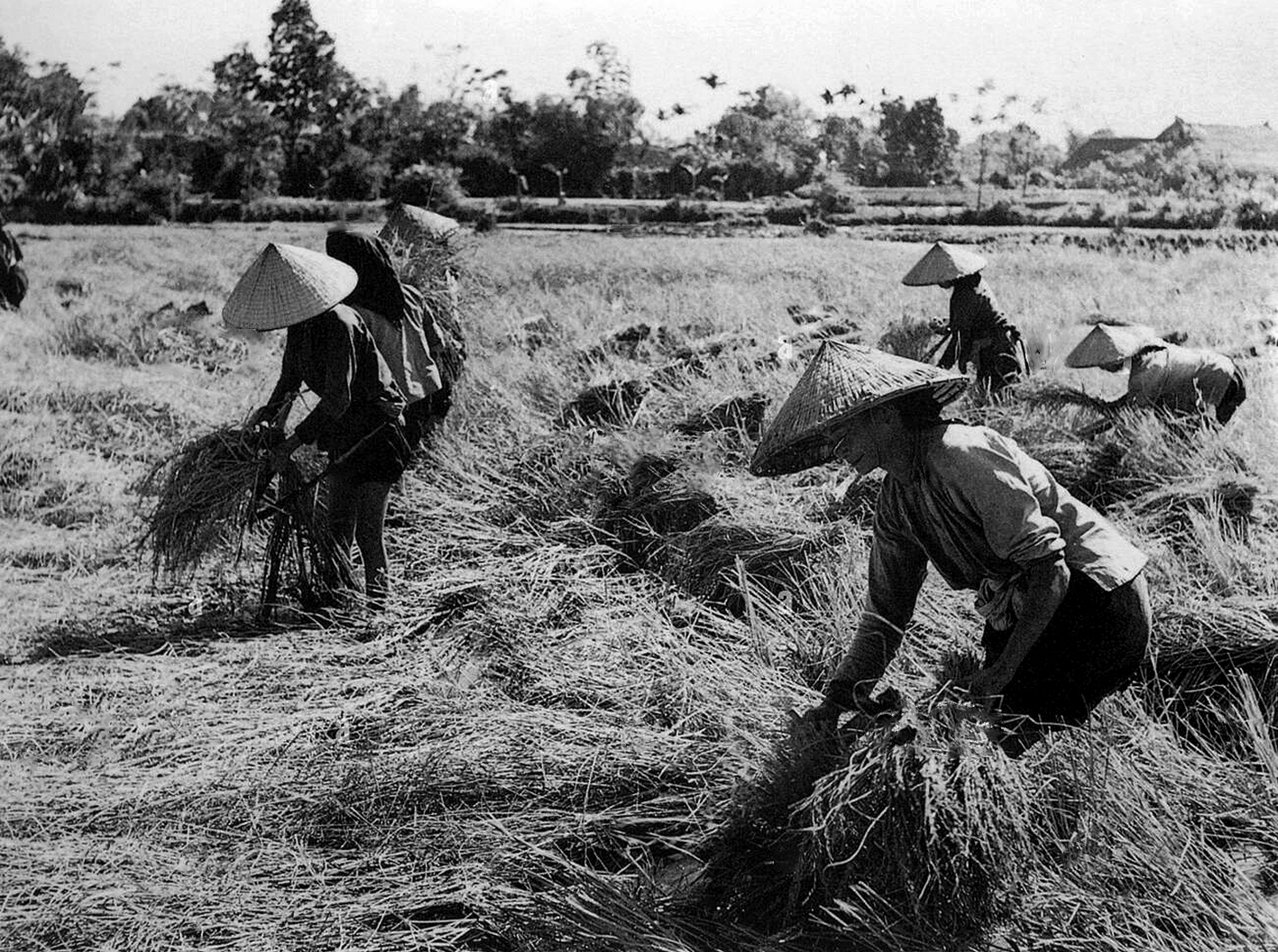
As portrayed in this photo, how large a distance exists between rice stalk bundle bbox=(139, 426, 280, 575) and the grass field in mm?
206

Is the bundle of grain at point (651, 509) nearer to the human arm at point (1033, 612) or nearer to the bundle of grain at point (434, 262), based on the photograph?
the bundle of grain at point (434, 262)

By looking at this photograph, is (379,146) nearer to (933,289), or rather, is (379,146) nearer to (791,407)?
(933,289)

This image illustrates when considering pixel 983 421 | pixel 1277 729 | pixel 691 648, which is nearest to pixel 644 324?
pixel 983 421

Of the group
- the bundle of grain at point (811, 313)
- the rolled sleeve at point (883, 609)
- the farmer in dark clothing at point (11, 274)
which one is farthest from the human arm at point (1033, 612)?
the farmer in dark clothing at point (11, 274)

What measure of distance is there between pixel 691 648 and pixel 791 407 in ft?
3.18

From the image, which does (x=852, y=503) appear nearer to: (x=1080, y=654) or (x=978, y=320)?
(x=978, y=320)

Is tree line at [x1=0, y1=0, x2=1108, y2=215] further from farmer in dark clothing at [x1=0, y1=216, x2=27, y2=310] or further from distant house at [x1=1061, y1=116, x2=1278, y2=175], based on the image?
distant house at [x1=1061, y1=116, x2=1278, y2=175]

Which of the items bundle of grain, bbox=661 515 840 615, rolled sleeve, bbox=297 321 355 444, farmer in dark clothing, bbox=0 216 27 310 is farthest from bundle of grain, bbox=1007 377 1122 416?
farmer in dark clothing, bbox=0 216 27 310

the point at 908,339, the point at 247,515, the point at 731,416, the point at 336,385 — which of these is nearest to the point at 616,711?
the point at 336,385

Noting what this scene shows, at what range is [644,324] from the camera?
6.77 m

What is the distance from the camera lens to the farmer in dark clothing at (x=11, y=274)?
5469 millimetres

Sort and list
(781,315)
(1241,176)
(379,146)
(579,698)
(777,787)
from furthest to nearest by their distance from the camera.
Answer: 1. (781,315)
2. (379,146)
3. (1241,176)
4. (579,698)
5. (777,787)

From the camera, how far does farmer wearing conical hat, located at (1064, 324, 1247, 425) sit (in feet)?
13.3

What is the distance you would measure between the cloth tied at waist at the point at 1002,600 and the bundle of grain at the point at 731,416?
2761 millimetres
